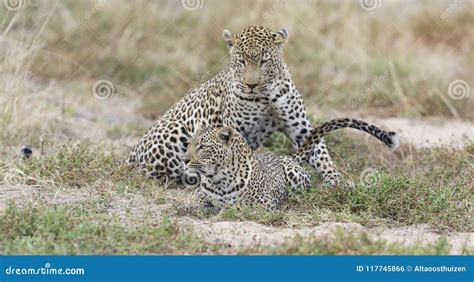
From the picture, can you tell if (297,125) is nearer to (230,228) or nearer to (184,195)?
(184,195)

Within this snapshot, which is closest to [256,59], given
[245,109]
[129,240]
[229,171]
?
[245,109]

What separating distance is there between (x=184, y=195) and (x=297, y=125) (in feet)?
4.45

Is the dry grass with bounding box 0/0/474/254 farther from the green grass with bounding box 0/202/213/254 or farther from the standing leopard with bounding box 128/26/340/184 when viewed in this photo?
the standing leopard with bounding box 128/26/340/184

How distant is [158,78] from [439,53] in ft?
15.1

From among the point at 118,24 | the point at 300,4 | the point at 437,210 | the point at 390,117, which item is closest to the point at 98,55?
the point at 118,24

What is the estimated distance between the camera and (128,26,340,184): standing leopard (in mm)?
→ 9734

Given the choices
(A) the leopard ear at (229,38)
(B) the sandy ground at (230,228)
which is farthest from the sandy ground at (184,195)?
(A) the leopard ear at (229,38)

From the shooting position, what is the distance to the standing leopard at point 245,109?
973cm

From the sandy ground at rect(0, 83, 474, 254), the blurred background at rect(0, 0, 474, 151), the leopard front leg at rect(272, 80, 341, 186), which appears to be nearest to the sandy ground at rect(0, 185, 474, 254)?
the sandy ground at rect(0, 83, 474, 254)

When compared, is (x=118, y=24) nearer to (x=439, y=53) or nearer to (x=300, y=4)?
(x=300, y=4)

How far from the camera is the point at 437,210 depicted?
29.6ft

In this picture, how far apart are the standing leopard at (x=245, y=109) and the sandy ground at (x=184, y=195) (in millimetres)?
735

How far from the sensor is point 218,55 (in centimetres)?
1499

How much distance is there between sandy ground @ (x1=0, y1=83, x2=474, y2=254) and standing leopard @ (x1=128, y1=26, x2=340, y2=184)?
735mm
